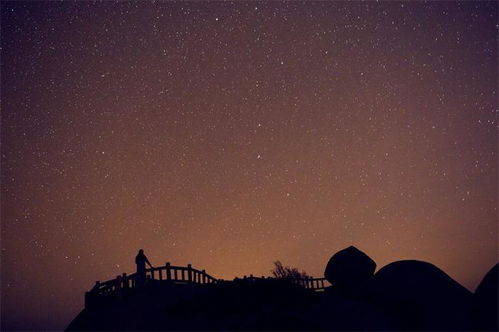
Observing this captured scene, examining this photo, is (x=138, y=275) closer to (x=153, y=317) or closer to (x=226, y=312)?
(x=153, y=317)

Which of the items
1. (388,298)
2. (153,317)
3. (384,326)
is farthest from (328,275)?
(153,317)

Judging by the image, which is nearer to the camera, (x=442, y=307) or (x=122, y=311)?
(x=122, y=311)

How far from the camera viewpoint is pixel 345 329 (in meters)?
15.0

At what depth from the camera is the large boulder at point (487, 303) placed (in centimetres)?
1535

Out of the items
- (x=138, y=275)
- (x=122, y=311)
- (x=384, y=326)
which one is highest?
(x=138, y=275)

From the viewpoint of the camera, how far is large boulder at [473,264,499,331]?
15.4 m

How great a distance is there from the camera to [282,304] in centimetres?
1447

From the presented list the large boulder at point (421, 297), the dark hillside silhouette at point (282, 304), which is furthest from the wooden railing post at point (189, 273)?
the large boulder at point (421, 297)

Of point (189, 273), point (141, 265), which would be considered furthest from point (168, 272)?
point (141, 265)

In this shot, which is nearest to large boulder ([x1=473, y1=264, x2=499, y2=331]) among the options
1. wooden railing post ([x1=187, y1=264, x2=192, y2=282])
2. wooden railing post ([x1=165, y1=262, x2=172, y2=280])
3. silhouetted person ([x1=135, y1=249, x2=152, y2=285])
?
wooden railing post ([x1=187, y1=264, x2=192, y2=282])

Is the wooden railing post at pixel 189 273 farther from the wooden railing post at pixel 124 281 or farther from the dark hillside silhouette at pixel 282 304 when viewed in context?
the wooden railing post at pixel 124 281

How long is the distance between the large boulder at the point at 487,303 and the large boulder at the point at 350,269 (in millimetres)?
5922

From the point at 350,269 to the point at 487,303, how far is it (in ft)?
22.9

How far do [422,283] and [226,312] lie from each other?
9359mm
